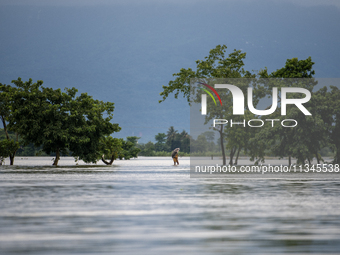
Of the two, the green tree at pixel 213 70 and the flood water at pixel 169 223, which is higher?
the green tree at pixel 213 70

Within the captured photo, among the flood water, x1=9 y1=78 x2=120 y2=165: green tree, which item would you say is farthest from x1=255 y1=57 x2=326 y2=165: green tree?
the flood water

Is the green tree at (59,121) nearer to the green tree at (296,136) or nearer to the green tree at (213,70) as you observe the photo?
the green tree at (213,70)

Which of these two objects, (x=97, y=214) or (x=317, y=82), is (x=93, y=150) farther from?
(x=97, y=214)

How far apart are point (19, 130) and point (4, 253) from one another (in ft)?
88.6

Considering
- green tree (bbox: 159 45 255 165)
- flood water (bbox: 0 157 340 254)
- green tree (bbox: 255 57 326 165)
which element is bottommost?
flood water (bbox: 0 157 340 254)

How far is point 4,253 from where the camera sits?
18.8 ft

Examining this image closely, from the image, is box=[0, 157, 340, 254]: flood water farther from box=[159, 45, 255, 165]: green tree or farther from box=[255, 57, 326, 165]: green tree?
box=[159, 45, 255, 165]: green tree

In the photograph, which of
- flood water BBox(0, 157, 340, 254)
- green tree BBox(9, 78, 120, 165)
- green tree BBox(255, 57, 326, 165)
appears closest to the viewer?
flood water BBox(0, 157, 340, 254)

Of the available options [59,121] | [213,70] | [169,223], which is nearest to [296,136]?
[213,70]

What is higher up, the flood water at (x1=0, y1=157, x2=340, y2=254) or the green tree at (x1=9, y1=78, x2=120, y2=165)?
the green tree at (x1=9, y1=78, x2=120, y2=165)

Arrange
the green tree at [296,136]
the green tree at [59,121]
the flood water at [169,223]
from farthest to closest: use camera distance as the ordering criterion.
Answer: the green tree at [59,121] < the green tree at [296,136] < the flood water at [169,223]

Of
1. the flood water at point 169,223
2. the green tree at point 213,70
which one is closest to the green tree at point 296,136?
the green tree at point 213,70

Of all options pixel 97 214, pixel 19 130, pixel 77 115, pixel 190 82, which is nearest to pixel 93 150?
pixel 77 115

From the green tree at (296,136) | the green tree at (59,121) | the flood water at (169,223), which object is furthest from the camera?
the green tree at (59,121)
